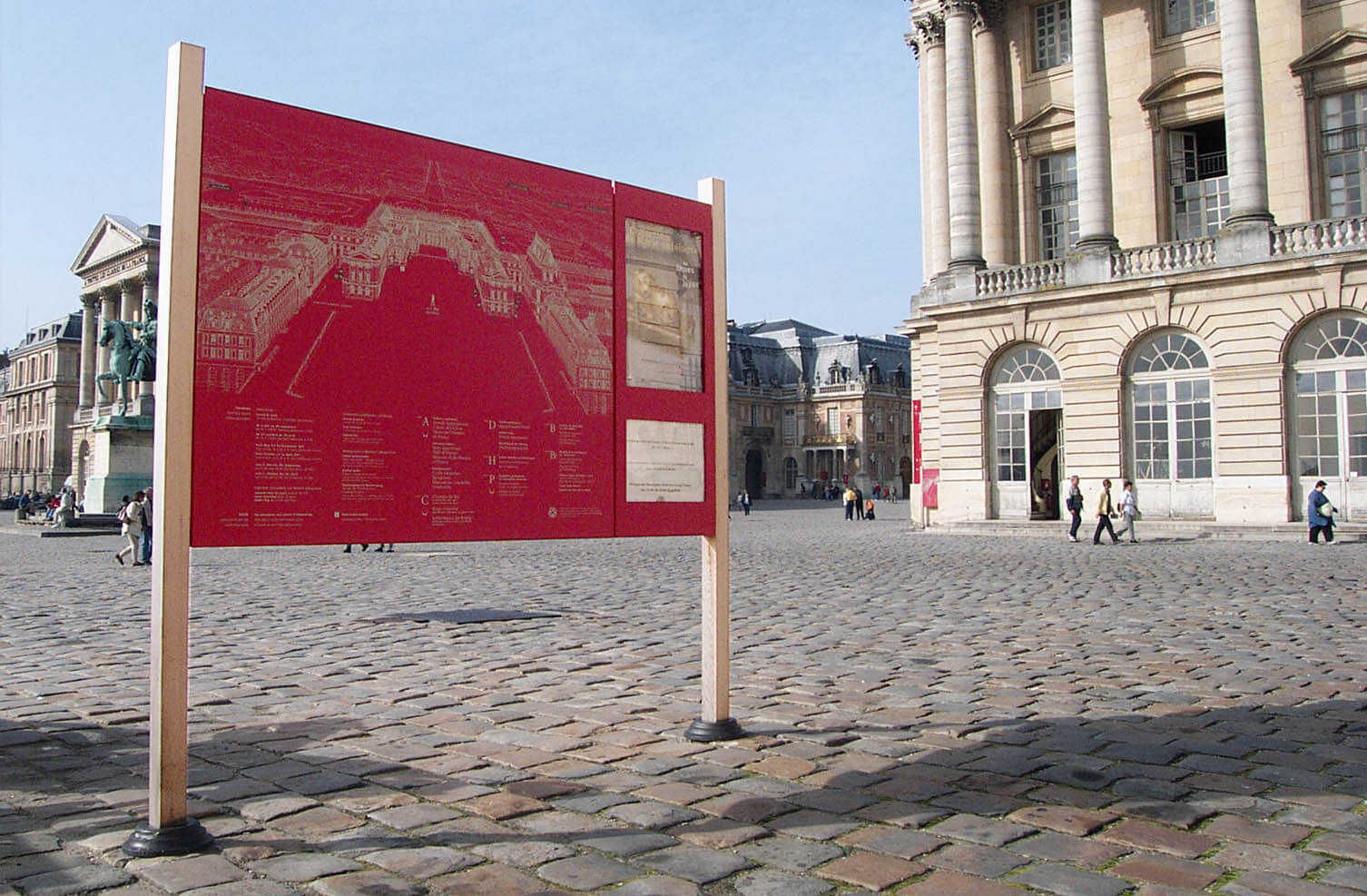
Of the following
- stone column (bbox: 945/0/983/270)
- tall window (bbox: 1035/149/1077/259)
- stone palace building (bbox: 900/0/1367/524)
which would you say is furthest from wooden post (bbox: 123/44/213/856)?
tall window (bbox: 1035/149/1077/259)

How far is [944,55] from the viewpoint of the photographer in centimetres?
3425

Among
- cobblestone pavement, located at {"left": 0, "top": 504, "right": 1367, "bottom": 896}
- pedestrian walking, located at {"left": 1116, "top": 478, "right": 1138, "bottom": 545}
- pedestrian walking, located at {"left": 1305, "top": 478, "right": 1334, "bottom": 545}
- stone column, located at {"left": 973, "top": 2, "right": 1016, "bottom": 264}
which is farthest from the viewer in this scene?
stone column, located at {"left": 973, "top": 2, "right": 1016, "bottom": 264}

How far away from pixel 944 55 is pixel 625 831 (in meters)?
33.7

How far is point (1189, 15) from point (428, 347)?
30.6 metres

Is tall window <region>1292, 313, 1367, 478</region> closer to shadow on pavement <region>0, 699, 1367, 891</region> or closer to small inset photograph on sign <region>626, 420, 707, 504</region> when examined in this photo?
shadow on pavement <region>0, 699, 1367, 891</region>

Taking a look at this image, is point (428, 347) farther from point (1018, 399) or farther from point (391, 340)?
point (1018, 399)

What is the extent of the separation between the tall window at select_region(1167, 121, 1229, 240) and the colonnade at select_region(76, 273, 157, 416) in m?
70.1

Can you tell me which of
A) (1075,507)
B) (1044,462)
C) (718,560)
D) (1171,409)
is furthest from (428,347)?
(1044,462)

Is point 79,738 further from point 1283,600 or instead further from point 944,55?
point 944,55

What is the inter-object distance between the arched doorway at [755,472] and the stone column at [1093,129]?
238 ft

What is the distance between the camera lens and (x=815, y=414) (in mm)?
102500

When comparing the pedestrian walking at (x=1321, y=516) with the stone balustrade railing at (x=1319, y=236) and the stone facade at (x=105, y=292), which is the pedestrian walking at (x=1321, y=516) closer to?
the stone balustrade railing at (x=1319, y=236)

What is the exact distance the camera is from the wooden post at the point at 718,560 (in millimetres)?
5852

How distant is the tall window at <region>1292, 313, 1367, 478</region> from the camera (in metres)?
25.4
